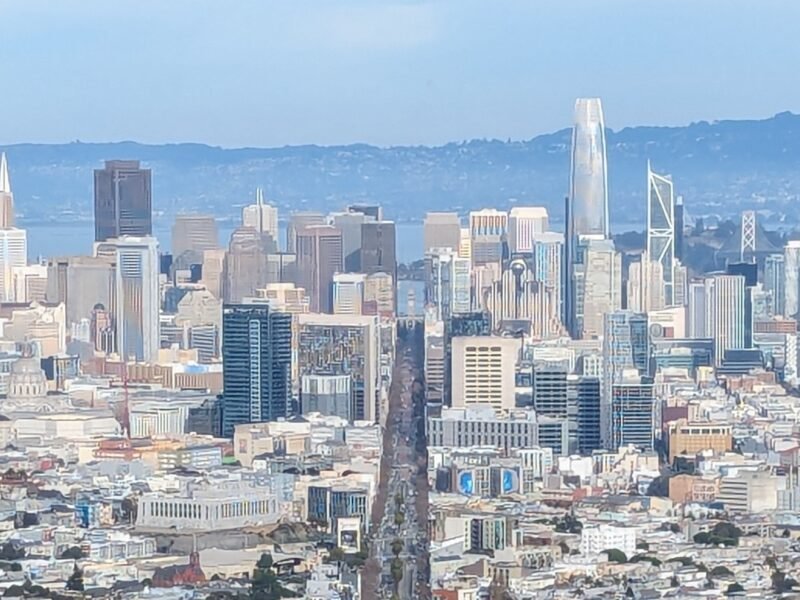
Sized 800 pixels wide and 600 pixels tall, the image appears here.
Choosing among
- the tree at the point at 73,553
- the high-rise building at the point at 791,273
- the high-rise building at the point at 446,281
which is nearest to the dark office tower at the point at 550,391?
the high-rise building at the point at 446,281

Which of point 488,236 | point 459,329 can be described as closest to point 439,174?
point 488,236

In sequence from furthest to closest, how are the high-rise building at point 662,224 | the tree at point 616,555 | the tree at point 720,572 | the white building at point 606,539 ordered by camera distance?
the high-rise building at point 662,224 → the white building at point 606,539 → the tree at point 616,555 → the tree at point 720,572

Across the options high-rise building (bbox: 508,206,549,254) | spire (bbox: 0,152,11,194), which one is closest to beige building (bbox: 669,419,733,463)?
high-rise building (bbox: 508,206,549,254)

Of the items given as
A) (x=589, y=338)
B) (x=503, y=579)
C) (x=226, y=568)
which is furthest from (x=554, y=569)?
(x=589, y=338)

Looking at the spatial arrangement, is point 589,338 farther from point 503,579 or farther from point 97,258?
point 503,579

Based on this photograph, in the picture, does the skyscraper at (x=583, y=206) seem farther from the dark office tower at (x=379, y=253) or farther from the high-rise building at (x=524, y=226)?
the dark office tower at (x=379, y=253)

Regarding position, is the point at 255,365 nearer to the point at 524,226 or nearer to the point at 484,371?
the point at 484,371
